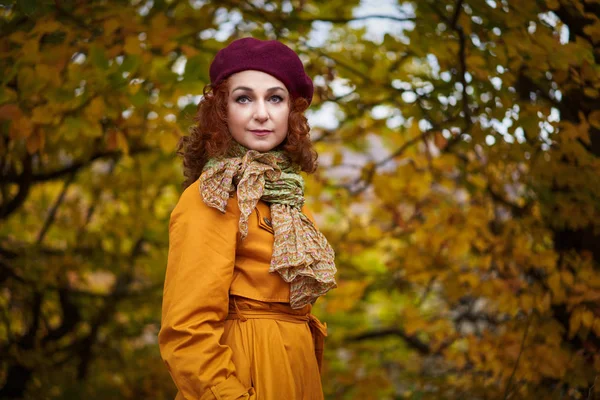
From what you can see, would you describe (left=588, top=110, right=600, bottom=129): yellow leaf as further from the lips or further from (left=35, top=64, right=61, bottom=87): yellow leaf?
(left=35, top=64, right=61, bottom=87): yellow leaf

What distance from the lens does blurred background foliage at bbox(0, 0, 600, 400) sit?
284cm

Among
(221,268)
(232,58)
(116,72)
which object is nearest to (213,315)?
(221,268)

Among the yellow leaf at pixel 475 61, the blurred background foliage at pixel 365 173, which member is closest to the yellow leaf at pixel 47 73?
the blurred background foliage at pixel 365 173

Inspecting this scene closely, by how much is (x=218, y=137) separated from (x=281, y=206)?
10.7 inches

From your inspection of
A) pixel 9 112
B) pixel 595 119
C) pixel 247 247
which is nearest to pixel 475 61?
pixel 595 119

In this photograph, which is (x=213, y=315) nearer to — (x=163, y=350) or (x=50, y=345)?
(x=163, y=350)

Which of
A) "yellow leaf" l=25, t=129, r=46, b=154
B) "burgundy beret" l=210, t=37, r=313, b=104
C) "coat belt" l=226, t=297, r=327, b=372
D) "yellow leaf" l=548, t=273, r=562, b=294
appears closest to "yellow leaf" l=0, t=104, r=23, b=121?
"yellow leaf" l=25, t=129, r=46, b=154

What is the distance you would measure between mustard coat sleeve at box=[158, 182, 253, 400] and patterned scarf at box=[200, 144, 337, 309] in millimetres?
57

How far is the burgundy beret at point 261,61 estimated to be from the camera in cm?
199

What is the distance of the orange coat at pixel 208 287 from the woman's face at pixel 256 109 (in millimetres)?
200

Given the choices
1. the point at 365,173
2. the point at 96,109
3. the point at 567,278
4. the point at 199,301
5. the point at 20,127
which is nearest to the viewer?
the point at 199,301

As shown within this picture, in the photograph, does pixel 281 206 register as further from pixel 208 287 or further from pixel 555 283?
pixel 555 283

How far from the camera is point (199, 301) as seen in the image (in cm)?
179

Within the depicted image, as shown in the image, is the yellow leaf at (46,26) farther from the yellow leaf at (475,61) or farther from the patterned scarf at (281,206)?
the yellow leaf at (475,61)
